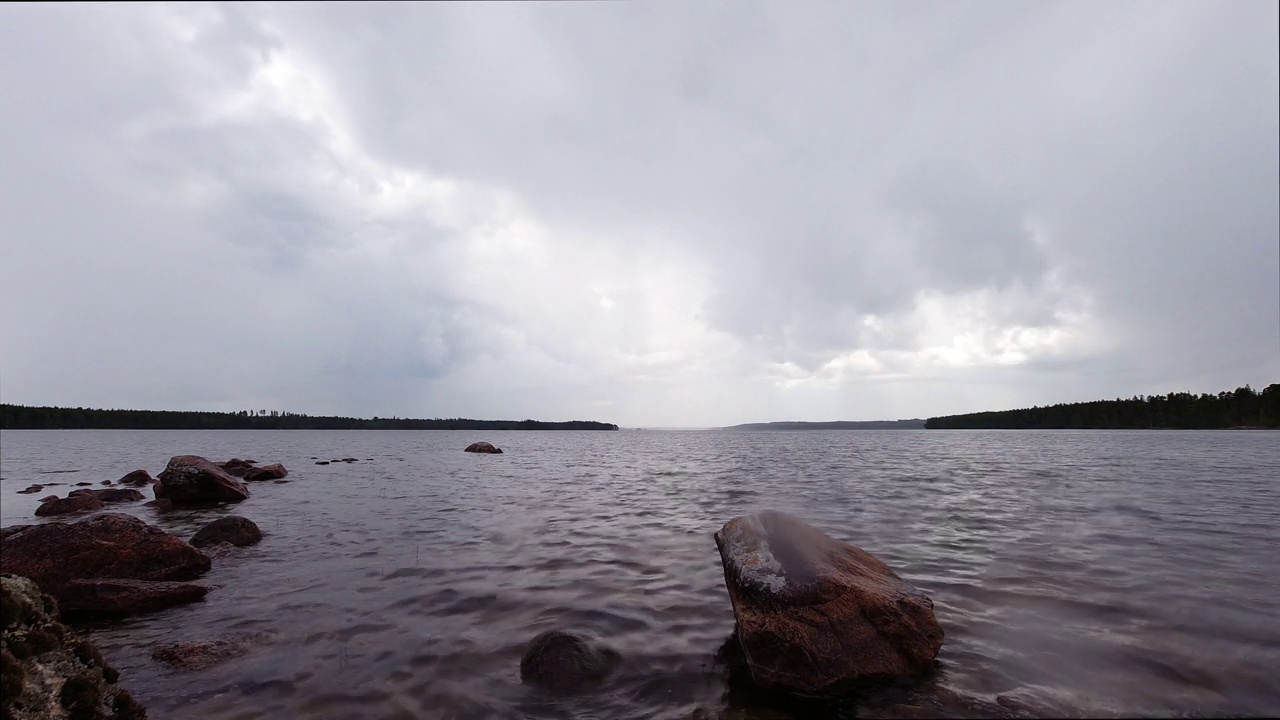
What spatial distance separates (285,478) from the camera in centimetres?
3067

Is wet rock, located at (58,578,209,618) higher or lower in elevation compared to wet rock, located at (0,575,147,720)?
lower

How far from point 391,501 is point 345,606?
1313 cm

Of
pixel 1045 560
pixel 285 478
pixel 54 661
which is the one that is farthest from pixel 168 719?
pixel 285 478

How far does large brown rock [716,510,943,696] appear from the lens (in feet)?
19.2

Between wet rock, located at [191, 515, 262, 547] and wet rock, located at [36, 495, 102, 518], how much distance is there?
8714 mm

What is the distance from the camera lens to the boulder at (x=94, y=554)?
896 centimetres

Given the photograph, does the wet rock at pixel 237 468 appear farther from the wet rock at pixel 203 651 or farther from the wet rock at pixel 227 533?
the wet rock at pixel 203 651

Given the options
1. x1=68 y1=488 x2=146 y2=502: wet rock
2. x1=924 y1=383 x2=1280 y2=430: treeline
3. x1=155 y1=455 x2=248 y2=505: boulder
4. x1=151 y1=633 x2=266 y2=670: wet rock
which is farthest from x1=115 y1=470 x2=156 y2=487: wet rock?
x1=924 y1=383 x2=1280 y2=430: treeline

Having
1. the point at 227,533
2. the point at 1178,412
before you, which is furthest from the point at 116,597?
the point at 1178,412

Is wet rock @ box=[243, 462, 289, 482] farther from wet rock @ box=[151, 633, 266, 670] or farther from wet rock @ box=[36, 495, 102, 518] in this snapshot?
wet rock @ box=[151, 633, 266, 670]

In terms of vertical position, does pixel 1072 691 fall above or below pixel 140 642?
above

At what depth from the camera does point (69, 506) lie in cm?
1758

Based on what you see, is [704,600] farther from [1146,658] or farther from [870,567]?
[1146,658]

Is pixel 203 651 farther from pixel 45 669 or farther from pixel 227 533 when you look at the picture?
pixel 227 533
